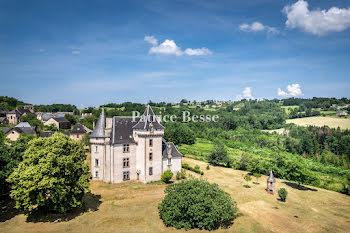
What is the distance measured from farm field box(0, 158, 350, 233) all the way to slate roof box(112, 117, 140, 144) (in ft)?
27.1

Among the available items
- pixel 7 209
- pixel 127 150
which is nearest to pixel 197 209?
pixel 127 150

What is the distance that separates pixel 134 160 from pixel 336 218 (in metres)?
33.7

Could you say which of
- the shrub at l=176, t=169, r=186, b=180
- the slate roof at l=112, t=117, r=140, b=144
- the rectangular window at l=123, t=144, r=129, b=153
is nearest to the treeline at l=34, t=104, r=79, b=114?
the slate roof at l=112, t=117, r=140, b=144

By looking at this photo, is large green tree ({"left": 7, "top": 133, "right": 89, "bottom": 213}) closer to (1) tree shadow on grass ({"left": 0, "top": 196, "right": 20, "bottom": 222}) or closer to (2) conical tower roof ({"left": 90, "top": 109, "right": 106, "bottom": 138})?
(1) tree shadow on grass ({"left": 0, "top": 196, "right": 20, "bottom": 222})

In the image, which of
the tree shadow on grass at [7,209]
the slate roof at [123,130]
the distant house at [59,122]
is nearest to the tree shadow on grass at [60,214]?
the tree shadow on grass at [7,209]

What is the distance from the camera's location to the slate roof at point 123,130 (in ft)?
137

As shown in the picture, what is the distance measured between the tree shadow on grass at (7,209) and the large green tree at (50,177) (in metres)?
2.71

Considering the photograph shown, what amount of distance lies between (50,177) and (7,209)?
1042cm

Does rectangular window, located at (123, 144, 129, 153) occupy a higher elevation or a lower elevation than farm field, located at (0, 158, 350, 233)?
higher

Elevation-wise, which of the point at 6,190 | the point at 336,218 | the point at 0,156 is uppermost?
the point at 0,156

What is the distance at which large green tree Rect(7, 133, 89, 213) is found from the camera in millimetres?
25281

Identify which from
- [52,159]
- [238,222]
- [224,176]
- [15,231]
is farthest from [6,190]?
[224,176]

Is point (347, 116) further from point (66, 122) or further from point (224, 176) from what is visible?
point (66, 122)

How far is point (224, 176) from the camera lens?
50188mm
